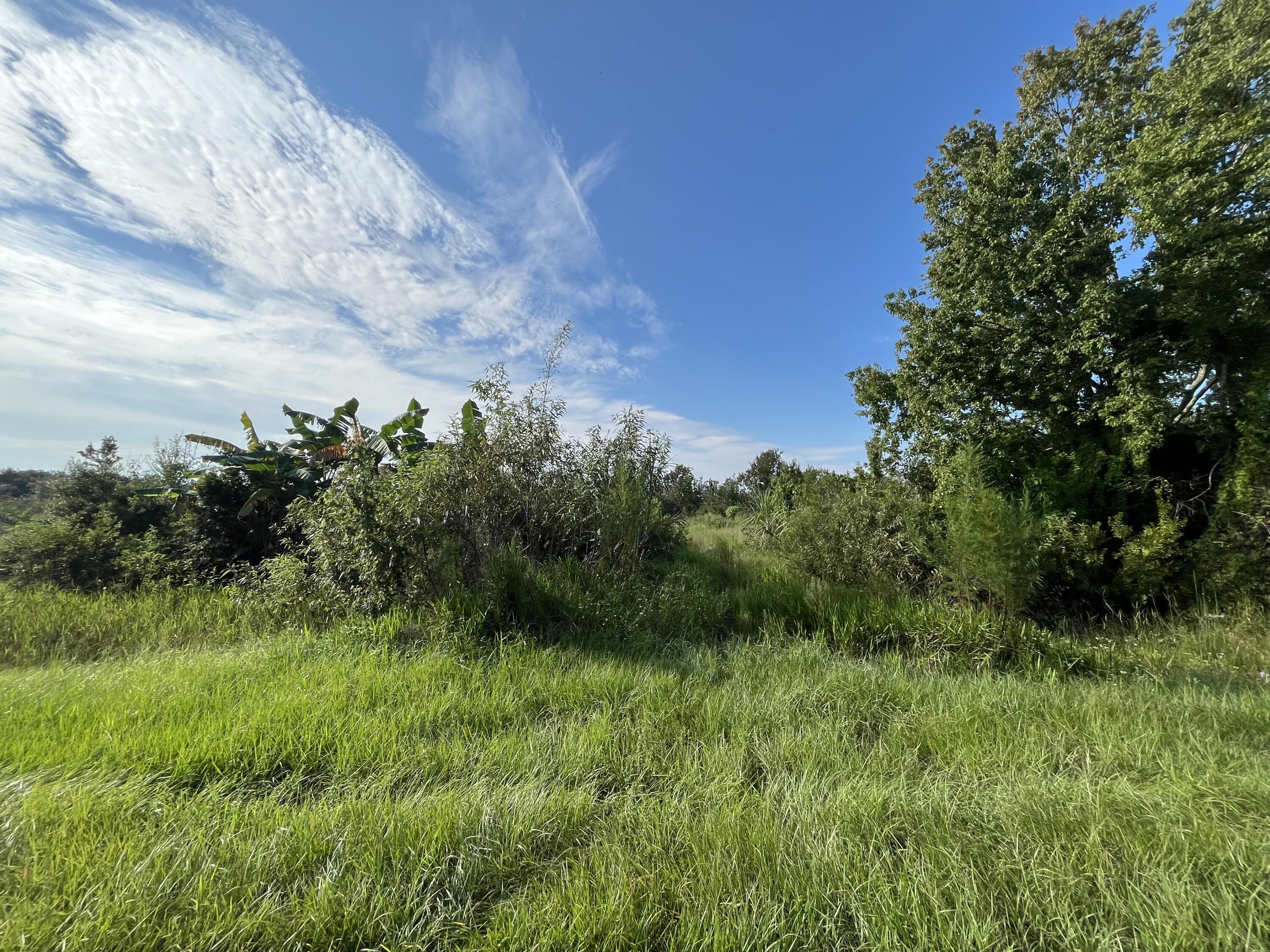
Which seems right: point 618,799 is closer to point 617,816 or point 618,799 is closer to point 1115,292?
point 617,816

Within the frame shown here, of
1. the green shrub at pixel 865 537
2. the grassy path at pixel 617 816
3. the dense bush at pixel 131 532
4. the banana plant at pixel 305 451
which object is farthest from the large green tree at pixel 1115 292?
the dense bush at pixel 131 532

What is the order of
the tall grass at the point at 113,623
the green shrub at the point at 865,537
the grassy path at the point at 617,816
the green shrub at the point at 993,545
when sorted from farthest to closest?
the green shrub at the point at 865,537
the green shrub at the point at 993,545
the tall grass at the point at 113,623
the grassy path at the point at 617,816

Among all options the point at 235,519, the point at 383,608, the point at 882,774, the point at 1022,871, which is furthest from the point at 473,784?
the point at 235,519

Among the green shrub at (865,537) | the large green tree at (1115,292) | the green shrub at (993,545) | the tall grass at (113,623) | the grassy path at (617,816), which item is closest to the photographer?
the grassy path at (617,816)

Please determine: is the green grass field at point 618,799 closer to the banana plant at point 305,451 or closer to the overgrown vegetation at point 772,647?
the overgrown vegetation at point 772,647

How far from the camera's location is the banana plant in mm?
7242

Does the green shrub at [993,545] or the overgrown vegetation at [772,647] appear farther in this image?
the green shrub at [993,545]

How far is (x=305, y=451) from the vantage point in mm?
8156

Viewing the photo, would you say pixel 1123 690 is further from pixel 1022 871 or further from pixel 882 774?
pixel 1022 871

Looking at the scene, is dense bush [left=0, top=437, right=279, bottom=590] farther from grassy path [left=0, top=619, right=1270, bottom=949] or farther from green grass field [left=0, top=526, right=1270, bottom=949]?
grassy path [left=0, top=619, right=1270, bottom=949]

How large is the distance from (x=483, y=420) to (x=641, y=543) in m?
2.97

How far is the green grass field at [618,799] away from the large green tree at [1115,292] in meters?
3.29

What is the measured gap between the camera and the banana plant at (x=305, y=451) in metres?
7.24

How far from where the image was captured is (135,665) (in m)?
3.42
